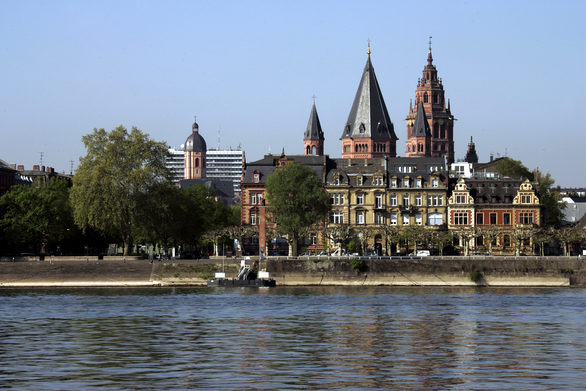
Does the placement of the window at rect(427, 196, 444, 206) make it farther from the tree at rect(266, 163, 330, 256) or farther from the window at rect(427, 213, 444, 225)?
the tree at rect(266, 163, 330, 256)

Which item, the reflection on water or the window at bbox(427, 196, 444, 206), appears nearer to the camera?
the reflection on water

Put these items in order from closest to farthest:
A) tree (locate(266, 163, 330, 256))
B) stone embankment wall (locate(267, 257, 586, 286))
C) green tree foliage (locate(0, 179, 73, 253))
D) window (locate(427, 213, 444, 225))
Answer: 1. stone embankment wall (locate(267, 257, 586, 286))
2. tree (locate(266, 163, 330, 256))
3. green tree foliage (locate(0, 179, 73, 253))
4. window (locate(427, 213, 444, 225))

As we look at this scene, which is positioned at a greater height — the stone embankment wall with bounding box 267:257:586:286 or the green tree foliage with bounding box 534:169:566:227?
the green tree foliage with bounding box 534:169:566:227

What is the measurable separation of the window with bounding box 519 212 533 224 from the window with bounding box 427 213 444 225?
10225mm

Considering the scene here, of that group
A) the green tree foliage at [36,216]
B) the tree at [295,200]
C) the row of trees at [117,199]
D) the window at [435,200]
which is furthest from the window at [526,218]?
the green tree foliage at [36,216]

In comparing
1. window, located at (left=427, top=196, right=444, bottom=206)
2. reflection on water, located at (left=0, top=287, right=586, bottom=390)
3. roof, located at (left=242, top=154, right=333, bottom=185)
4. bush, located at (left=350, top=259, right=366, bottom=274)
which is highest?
roof, located at (left=242, top=154, right=333, bottom=185)

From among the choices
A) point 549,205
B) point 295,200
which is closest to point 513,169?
point 549,205

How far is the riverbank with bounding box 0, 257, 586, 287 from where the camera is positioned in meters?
117

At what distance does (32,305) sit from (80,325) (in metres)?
19.4

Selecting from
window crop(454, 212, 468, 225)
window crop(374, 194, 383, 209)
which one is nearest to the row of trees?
window crop(374, 194, 383, 209)

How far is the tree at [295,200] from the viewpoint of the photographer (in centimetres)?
13650

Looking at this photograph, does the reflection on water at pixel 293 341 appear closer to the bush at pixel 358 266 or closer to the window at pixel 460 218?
the bush at pixel 358 266

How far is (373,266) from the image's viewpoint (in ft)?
389

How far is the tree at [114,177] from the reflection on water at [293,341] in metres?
23.6
